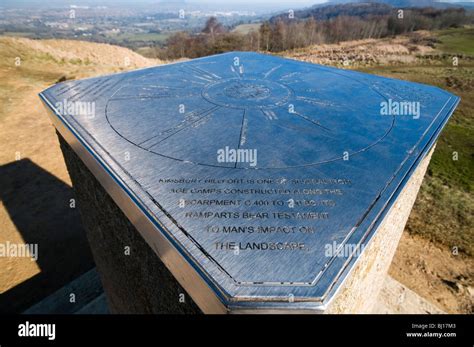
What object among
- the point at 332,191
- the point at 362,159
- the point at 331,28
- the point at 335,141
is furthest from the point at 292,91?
the point at 331,28

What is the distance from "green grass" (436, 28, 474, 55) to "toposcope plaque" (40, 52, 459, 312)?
135ft

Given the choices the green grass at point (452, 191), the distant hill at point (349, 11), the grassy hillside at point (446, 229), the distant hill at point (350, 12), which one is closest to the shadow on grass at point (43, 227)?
the grassy hillside at point (446, 229)

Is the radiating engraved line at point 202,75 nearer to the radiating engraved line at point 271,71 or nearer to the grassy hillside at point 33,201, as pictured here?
the radiating engraved line at point 271,71

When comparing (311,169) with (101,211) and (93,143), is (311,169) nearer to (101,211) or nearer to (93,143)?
(93,143)

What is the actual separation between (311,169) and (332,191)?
1.06 feet

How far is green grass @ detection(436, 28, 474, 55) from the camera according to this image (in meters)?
34.6

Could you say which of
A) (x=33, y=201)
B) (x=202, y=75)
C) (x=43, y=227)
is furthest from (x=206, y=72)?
(x=33, y=201)

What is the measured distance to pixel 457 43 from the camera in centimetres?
3956

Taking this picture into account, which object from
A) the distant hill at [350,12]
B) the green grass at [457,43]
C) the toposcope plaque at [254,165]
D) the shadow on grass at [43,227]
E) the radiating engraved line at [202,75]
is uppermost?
the distant hill at [350,12]

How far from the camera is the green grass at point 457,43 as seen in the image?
34.6 m

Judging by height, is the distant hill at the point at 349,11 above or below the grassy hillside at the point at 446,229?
above

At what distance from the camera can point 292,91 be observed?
13.7 feet

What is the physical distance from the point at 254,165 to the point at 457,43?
52.3m

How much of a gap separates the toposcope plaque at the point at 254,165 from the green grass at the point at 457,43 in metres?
41.1
